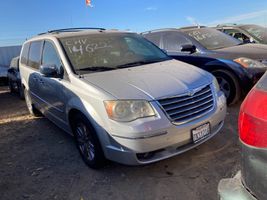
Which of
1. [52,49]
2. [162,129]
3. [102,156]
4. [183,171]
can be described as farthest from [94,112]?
[52,49]

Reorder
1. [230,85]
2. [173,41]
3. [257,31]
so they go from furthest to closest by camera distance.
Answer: [257,31] < [173,41] < [230,85]

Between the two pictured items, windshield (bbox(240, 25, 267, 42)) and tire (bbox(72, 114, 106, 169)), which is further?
windshield (bbox(240, 25, 267, 42))

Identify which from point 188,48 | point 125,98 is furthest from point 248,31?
point 125,98

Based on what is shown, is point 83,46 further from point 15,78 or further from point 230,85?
point 15,78

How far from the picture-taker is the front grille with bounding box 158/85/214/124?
3146 millimetres

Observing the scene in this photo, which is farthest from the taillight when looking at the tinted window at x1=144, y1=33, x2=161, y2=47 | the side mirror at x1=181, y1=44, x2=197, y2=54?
the tinted window at x1=144, y1=33, x2=161, y2=47

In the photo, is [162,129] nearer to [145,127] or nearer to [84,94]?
[145,127]

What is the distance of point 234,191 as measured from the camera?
1748mm

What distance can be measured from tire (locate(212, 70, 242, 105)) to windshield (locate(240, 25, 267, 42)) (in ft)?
11.9

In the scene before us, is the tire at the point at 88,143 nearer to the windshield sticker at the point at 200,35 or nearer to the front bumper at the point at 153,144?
the front bumper at the point at 153,144

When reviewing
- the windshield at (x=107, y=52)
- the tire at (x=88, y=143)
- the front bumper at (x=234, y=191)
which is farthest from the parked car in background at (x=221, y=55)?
the front bumper at (x=234, y=191)

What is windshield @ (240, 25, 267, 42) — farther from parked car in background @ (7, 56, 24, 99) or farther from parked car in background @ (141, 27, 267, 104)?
parked car in background @ (7, 56, 24, 99)

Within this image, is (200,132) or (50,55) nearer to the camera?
(200,132)

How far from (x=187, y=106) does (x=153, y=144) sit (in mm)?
604
